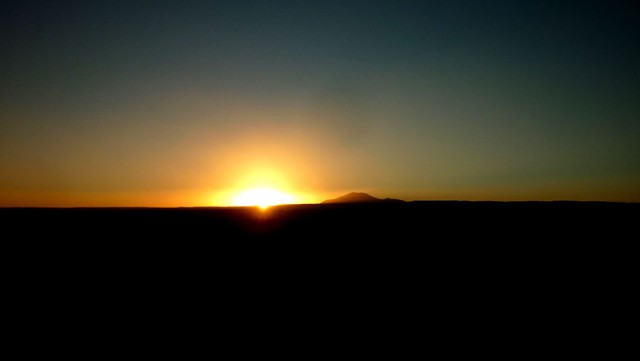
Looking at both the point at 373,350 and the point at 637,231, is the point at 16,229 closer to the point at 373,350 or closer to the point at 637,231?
the point at 373,350

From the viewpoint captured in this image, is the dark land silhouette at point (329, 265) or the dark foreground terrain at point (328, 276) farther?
the dark land silhouette at point (329, 265)

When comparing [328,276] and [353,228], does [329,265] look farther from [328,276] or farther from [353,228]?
[353,228]

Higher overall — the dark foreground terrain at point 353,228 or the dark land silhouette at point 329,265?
the dark foreground terrain at point 353,228

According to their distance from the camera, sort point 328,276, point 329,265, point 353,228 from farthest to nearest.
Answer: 1. point 353,228
2. point 329,265
3. point 328,276

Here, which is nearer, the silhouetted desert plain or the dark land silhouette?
the dark land silhouette

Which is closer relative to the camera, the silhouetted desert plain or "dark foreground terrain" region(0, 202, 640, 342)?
"dark foreground terrain" region(0, 202, 640, 342)

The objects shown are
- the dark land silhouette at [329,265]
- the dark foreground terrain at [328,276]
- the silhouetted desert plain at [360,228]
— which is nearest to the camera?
the dark foreground terrain at [328,276]

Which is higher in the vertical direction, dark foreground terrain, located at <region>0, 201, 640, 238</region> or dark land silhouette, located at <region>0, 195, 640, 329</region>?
dark foreground terrain, located at <region>0, 201, 640, 238</region>

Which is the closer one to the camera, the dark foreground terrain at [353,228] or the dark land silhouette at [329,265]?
the dark land silhouette at [329,265]

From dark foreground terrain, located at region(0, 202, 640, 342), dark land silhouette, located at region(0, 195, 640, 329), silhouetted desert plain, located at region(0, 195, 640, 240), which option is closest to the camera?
dark foreground terrain, located at region(0, 202, 640, 342)

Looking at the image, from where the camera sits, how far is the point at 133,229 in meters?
13.3

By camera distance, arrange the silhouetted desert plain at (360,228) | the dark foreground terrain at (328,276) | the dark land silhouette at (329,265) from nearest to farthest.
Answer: the dark foreground terrain at (328,276) → the dark land silhouette at (329,265) → the silhouetted desert plain at (360,228)

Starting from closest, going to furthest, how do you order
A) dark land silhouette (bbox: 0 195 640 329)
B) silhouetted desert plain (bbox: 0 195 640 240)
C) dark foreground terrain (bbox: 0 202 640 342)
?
dark foreground terrain (bbox: 0 202 640 342) → dark land silhouette (bbox: 0 195 640 329) → silhouetted desert plain (bbox: 0 195 640 240)

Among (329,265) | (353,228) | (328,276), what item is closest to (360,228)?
(353,228)
